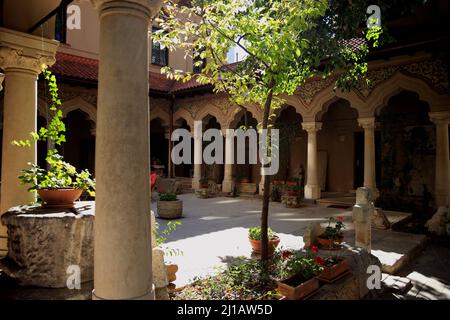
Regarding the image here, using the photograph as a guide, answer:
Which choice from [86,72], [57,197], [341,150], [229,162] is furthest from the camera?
[229,162]

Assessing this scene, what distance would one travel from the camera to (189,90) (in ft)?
45.8

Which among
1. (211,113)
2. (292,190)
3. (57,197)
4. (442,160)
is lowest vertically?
(292,190)

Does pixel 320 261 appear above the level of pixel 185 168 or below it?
below

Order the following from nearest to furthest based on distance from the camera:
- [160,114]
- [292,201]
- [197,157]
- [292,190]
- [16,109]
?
[16,109] < [292,201] < [292,190] < [197,157] < [160,114]

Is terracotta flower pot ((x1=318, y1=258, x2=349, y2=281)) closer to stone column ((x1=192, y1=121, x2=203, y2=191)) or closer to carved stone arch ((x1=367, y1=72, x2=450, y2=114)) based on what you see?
carved stone arch ((x1=367, y1=72, x2=450, y2=114))

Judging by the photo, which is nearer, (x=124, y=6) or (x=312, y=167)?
(x=124, y=6)

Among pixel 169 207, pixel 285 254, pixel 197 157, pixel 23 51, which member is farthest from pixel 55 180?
pixel 197 157

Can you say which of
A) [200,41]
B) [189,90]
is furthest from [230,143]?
[200,41]

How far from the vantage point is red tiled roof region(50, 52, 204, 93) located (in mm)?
11612

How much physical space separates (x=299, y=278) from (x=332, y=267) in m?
0.50

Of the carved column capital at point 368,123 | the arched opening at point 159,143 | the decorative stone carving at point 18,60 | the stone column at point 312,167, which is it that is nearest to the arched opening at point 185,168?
the arched opening at point 159,143

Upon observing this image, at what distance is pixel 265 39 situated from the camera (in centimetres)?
345

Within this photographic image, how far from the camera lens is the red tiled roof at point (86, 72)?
38.1 feet

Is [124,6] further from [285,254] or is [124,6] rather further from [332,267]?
[285,254]
